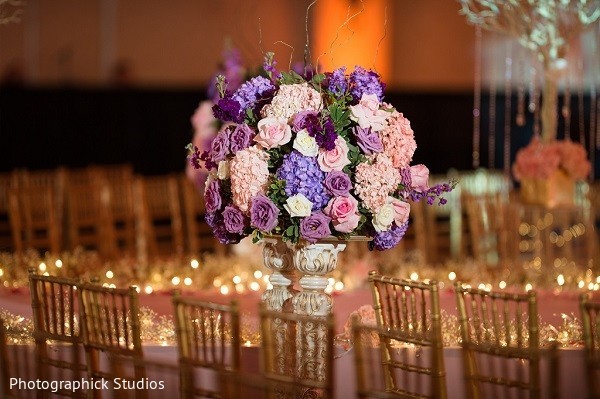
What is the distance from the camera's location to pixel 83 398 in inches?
171

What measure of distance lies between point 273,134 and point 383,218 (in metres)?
0.48

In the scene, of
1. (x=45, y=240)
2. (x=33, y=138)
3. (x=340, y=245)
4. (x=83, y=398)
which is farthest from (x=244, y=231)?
(x=33, y=138)

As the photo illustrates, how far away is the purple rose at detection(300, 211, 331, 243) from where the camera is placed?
14.6 ft

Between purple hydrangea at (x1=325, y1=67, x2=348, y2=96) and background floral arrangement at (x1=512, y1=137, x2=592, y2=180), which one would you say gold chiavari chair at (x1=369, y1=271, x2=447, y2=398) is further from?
background floral arrangement at (x1=512, y1=137, x2=592, y2=180)

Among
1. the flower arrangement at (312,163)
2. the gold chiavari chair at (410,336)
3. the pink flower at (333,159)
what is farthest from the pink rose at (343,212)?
the gold chiavari chair at (410,336)

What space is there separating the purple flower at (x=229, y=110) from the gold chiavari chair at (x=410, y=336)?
2.41 feet

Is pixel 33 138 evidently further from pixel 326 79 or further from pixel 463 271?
pixel 326 79

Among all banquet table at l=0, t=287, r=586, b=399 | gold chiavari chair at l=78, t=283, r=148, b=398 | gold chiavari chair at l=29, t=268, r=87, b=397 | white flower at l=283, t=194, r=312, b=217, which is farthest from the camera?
banquet table at l=0, t=287, r=586, b=399

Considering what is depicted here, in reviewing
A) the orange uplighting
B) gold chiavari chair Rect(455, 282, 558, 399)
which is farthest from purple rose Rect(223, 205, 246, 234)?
the orange uplighting

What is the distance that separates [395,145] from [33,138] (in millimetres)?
7011

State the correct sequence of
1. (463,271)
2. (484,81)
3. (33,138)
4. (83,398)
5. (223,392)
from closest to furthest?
(223,392), (83,398), (463,271), (33,138), (484,81)

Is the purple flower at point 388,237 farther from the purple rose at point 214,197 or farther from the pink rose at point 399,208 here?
the purple rose at point 214,197

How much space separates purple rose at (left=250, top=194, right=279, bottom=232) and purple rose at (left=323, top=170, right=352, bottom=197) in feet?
0.66

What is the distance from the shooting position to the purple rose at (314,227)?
4.45m
